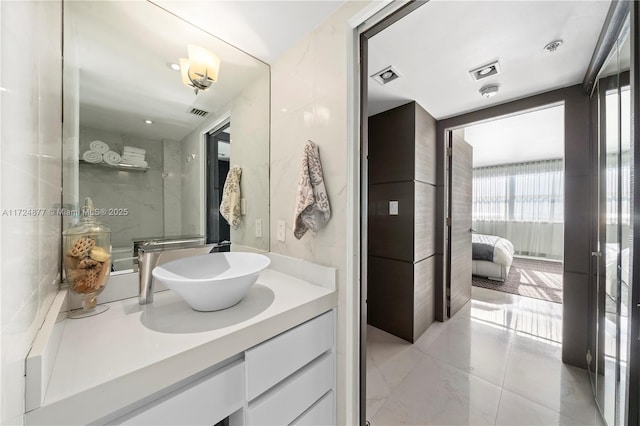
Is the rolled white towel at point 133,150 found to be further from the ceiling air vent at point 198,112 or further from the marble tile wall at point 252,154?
the marble tile wall at point 252,154

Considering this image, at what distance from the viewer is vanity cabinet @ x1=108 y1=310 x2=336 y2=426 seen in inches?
25.4

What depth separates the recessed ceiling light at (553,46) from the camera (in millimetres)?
1366

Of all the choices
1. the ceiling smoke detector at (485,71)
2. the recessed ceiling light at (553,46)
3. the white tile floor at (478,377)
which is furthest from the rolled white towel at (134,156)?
the recessed ceiling light at (553,46)

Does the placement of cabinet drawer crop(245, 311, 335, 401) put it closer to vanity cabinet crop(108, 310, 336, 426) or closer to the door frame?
vanity cabinet crop(108, 310, 336, 426)

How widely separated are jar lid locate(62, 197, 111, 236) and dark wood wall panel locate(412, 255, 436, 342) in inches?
87.4

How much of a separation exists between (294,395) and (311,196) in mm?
853

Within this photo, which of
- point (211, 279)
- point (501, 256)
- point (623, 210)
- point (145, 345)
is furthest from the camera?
point (501, 256)

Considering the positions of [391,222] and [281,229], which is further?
[391,222]

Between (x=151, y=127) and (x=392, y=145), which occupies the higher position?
(x=392, y=145)

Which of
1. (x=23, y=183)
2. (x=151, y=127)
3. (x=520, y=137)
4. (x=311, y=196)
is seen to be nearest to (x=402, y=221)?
(x=311, y=196)

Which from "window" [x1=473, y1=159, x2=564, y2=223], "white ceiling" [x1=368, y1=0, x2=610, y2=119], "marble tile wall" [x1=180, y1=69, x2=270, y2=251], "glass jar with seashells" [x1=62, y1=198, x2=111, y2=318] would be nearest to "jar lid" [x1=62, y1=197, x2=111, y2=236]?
"glass jar with seashells" [x1=62, y1=198, x2=111, y2=318]

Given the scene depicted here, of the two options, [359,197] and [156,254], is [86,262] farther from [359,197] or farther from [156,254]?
[359,197]

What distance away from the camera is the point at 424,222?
2.30m

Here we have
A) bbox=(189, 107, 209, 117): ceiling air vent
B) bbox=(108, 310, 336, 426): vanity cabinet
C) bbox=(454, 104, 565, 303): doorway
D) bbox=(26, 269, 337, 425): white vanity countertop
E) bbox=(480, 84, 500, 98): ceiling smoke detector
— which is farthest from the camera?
bbox=(454, 104, 565, 303): doorway
